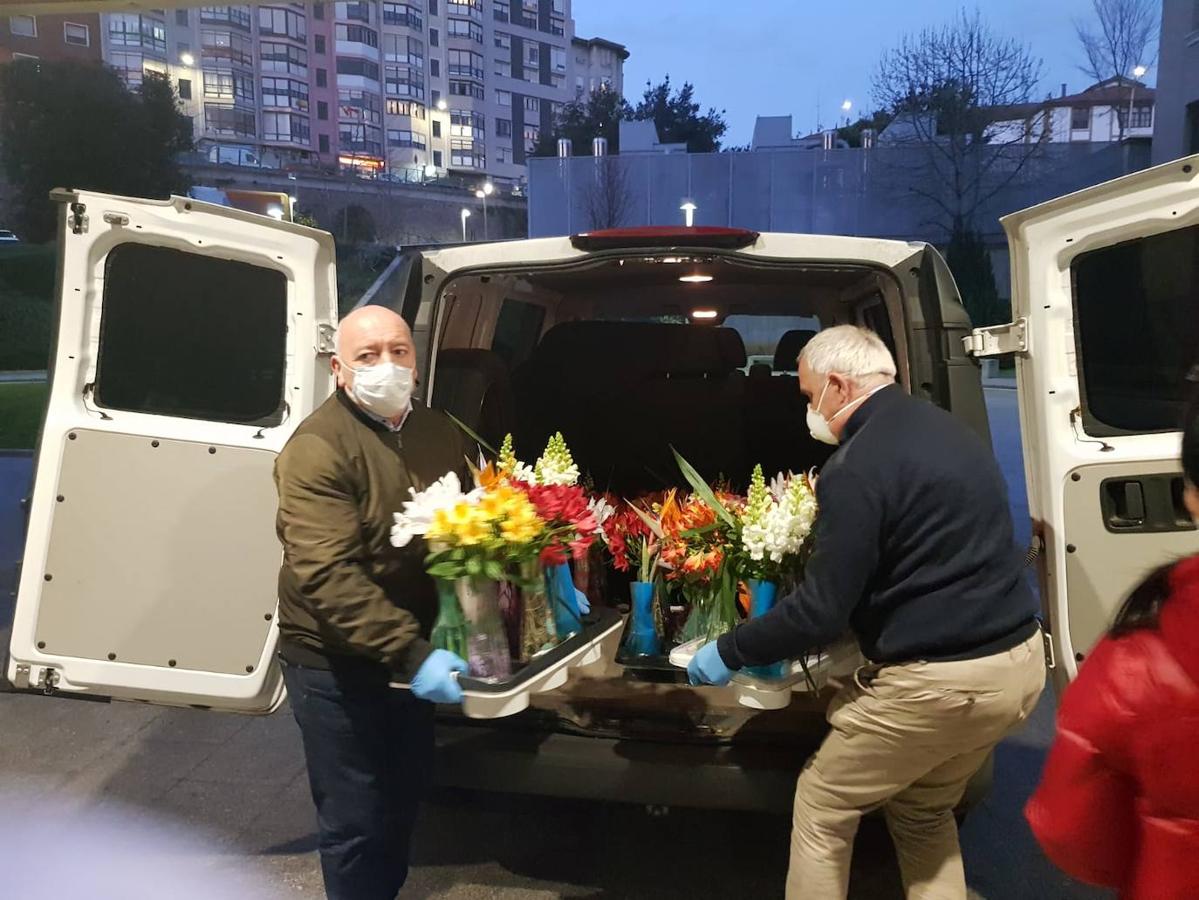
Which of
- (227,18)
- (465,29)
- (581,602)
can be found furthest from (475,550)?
(465,29)

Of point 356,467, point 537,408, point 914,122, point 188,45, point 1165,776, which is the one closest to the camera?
point 1165,776

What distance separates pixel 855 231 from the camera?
30797 mm

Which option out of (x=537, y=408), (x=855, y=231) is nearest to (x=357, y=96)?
(x=855, y=231)

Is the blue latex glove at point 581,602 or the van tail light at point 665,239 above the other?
the van tail light at point 665,239

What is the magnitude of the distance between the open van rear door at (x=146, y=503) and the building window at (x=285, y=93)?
74105 mm

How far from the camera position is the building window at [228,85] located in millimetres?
62812

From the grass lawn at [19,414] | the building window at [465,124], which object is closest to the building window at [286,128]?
the building window at [465,124]

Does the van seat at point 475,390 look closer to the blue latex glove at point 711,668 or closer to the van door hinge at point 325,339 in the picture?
the van door hinge at point 325,339

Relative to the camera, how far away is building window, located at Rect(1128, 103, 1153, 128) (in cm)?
3158

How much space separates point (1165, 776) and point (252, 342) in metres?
2.48

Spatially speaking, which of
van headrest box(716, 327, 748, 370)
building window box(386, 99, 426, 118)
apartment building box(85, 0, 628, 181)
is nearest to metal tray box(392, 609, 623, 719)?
van headrest box(716, 327, 748, 370)

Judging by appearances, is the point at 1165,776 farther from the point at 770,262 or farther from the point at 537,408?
the point at 537,408

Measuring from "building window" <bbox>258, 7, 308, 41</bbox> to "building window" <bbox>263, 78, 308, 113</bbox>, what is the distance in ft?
12.3

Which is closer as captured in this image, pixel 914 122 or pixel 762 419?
pixel 762 419
